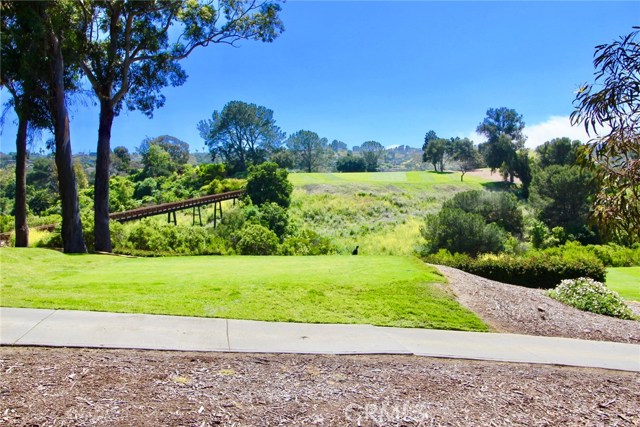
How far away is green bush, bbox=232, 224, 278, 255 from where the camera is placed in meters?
22.9

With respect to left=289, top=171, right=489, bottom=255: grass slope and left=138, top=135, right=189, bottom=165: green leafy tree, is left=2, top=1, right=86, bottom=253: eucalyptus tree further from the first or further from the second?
left=138, top=135, right=189, bottom=165: green leafy tree

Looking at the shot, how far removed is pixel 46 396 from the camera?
12.4 feet

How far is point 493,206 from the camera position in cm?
4450

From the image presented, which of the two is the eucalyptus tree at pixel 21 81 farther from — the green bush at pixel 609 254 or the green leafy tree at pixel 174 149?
the green leafy tree at pixel 174 149

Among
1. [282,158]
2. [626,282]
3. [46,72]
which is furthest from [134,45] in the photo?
[282,158]

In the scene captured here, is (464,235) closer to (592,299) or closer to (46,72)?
(592,299)

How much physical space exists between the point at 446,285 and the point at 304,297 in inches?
139

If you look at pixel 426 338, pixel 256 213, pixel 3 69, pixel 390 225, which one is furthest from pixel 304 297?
pixel 390 225

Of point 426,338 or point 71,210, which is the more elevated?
point 71,210

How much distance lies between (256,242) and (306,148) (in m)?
90.1

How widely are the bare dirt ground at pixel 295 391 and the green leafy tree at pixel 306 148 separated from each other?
105312 mm

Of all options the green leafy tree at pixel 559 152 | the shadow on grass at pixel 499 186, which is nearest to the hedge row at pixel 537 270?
the green leafy tree at pixel 559 152

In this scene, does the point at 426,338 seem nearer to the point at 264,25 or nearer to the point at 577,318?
the point at 577,318

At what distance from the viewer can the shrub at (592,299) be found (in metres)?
10.8
